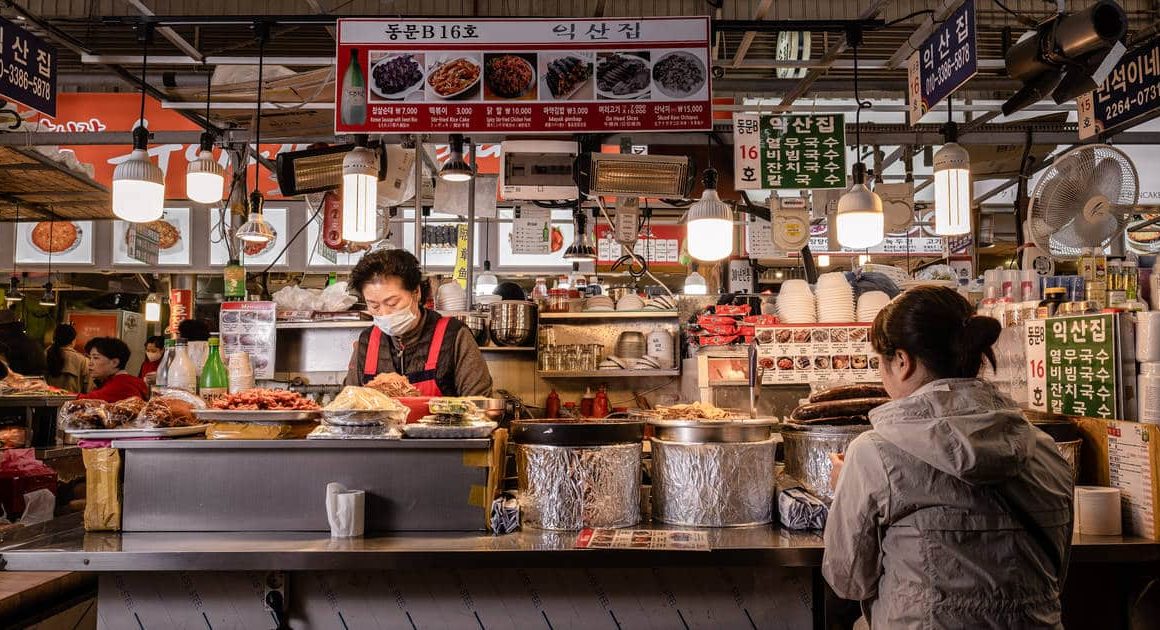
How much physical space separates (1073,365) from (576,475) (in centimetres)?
193

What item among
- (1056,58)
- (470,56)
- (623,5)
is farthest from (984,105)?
(470,56)

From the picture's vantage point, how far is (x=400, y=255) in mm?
3486

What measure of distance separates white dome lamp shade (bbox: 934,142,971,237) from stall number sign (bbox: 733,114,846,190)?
1.67 meters

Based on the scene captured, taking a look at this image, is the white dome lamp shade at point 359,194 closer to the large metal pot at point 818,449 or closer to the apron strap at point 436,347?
the apron strap at point 436,347

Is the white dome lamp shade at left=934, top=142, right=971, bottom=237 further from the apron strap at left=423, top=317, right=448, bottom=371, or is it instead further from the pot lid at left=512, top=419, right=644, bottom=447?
the apron strap at left=423, top=317, right=448, bottom=371

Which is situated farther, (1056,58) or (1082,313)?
(1056,58)

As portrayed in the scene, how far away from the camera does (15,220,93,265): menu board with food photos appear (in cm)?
828

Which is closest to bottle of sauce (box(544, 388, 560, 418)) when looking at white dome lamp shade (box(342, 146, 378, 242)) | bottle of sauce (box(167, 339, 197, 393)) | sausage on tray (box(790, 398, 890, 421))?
white dome lamp shade (box(342, 146, 378, 242))

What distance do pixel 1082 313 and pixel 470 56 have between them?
10.3 ft

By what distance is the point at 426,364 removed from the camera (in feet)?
11.8

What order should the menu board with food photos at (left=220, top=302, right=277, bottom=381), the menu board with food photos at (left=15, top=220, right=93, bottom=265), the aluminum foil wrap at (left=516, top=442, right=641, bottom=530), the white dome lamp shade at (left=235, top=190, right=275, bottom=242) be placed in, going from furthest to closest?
the menu board with food photos at (left=15, top=220, right=93, bottom=265)
the menu board with food photos at (left=220, top=302, right=277, bottom=381)
the white dome lamp shade at (left=235, top=190, right=275, bottom=242)
the aluminum foil wrap at (left=516, top=442, right=641, bottom=530)

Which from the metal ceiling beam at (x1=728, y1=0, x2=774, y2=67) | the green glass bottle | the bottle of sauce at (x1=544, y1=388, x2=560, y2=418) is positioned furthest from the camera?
the bottle of sauce at (x1=544, y1=388, x2=560, y2=418)

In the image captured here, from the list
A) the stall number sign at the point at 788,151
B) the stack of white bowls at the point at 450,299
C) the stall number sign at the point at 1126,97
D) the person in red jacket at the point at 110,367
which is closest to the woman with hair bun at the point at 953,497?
the stall number sign at the point at 1126,97

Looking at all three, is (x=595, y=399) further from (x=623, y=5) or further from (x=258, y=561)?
(x=258, y=561)
